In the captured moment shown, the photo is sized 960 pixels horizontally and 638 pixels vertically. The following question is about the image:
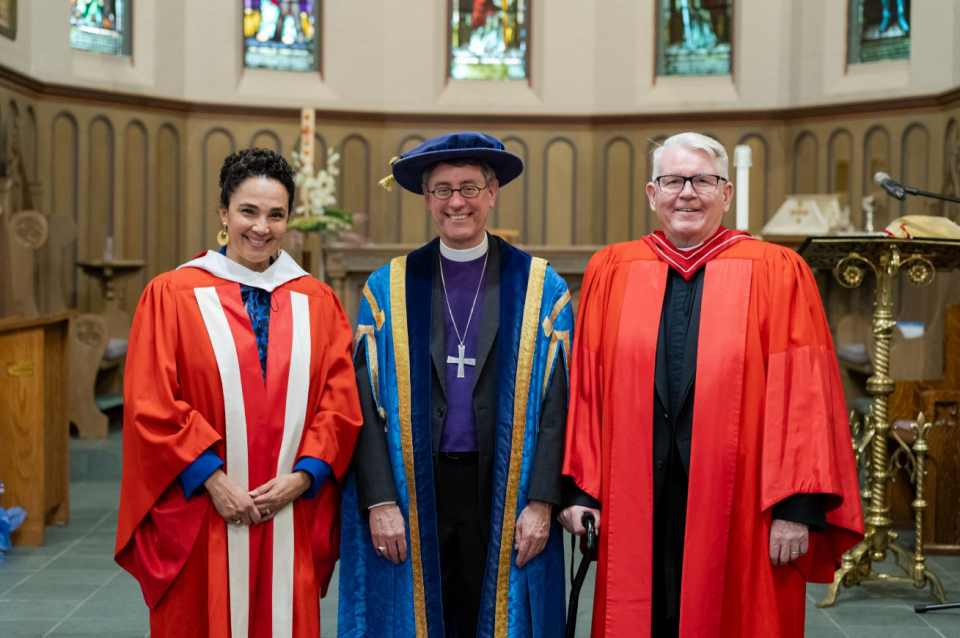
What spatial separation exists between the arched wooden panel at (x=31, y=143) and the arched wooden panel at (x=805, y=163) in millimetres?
6199

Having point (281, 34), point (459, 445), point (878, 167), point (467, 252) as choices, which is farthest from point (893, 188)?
point (281, 34)

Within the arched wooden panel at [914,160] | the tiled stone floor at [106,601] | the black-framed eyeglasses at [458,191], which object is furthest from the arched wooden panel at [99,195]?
the arched wooden panel at [914,160]

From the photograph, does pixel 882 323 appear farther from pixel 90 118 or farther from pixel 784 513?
pixel 90 118

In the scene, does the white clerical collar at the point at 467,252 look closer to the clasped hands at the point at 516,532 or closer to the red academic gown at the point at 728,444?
the red academic gown at the point at 728,444

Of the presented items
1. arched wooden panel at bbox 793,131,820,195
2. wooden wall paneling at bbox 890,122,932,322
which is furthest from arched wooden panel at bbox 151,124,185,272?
wooden wall paneling at bbox 890,122,932,322

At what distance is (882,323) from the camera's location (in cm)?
396

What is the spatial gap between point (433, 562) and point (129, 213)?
6463 mm

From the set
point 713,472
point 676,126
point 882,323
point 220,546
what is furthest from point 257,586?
point 676,126

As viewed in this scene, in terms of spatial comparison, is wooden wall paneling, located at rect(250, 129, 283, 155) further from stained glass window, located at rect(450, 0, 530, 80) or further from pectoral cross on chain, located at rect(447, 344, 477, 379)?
pectoral cross on chain, located at rect(447, 344, 477, 379)

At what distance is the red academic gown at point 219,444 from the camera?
7.58 feet

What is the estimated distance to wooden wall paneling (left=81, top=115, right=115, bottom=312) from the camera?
778 cm

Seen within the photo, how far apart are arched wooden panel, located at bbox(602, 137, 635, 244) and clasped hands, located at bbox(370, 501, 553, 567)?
6.50 m

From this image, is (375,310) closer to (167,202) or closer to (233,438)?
(233,438)

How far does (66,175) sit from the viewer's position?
7.67m
